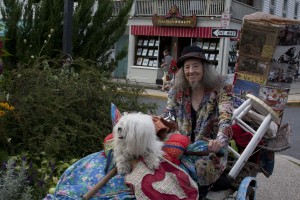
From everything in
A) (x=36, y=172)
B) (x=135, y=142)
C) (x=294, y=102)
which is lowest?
(x=294, y=102)

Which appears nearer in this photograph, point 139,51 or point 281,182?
point 281,182

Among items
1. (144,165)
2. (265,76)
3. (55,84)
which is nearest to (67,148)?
(55,84)

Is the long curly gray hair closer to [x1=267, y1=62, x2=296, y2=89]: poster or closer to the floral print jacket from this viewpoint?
the floral print jacket

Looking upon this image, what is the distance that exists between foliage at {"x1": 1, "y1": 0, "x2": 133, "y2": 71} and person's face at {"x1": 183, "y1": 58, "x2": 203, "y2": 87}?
5093 mm

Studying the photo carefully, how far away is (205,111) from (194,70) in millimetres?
363

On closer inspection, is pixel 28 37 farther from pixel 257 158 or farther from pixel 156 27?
pixel 156 27

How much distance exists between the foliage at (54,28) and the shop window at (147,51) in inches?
616

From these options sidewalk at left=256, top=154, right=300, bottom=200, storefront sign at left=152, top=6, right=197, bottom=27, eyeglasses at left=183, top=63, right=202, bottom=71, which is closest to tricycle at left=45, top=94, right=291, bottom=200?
eyeglasses at left=183, top=63, right=202, bottom=71

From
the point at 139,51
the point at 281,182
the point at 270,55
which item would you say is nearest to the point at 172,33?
A: the point at 139,51

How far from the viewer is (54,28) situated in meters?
8.62

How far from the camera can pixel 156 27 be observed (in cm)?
2445

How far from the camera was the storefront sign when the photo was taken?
23.1 metres

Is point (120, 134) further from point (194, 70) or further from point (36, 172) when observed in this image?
point (36, 172)

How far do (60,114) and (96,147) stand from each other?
20.9 inches
